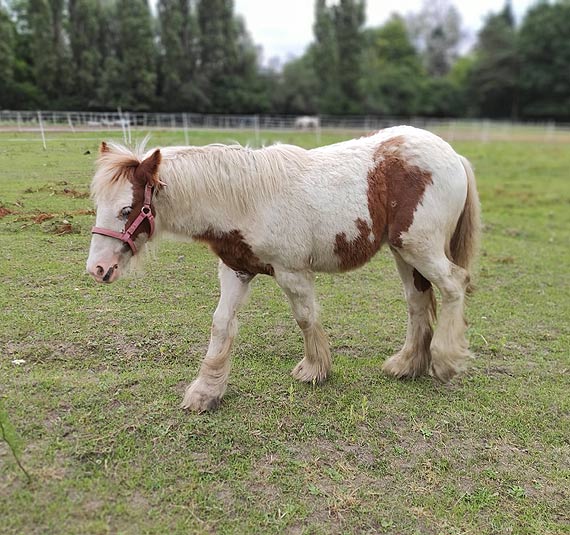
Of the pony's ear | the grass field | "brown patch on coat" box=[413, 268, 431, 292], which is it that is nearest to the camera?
the grass field

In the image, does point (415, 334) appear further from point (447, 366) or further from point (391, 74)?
point (391, 74)

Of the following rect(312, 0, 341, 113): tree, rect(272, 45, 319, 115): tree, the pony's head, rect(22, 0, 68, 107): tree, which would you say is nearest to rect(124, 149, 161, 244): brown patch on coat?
the pony's head

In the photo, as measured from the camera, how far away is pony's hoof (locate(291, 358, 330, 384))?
334 centimetres

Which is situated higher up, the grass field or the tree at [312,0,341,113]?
the tree at [312,0,341,113]

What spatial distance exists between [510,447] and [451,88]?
150ft

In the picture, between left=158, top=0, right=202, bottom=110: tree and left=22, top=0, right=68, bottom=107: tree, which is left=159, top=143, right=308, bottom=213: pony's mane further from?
left=158, top=0, right=202, bottom=110: tree

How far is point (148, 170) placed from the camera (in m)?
2.55

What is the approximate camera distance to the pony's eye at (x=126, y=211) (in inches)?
102

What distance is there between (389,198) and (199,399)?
1.79m

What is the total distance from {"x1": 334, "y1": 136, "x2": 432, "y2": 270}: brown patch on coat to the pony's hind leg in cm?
23

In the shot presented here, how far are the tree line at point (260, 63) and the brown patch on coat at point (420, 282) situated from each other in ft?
11.3

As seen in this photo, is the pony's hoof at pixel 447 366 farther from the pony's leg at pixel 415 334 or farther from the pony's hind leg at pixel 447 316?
the pony's leg at pixel 415 334

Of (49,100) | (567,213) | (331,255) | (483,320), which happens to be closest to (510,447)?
(331,255)

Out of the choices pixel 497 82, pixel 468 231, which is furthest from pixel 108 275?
pixel 497 82
